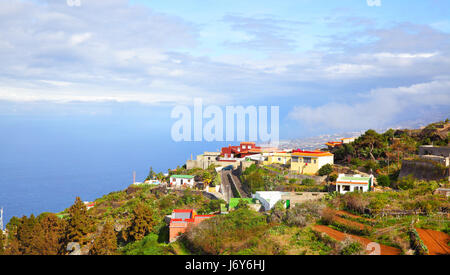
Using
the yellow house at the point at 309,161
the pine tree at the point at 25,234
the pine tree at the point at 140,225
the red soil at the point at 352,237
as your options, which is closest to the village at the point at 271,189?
the yellow house at the point at 309,161

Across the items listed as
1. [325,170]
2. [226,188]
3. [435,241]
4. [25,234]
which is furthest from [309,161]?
[25,234]

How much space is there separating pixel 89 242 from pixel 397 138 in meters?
23.9

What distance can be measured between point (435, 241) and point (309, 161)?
13734mm

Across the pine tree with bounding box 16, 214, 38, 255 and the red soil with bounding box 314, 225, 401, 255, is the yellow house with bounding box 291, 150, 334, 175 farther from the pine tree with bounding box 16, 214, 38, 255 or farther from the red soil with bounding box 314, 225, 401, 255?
the pine tree with bounding box 16, 214, 38, 255

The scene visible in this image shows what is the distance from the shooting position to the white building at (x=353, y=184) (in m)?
19.1

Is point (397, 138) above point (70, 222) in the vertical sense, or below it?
above

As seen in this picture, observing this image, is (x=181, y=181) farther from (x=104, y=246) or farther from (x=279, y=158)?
(x=104, y=246)

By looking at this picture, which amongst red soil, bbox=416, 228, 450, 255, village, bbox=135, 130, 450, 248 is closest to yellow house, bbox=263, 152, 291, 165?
village, bbox=135, 130, 450, 248

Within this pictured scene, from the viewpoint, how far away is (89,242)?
17.2 m

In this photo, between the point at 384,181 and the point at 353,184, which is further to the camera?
the point at 384,181

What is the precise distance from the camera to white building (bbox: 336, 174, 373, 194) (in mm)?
19134

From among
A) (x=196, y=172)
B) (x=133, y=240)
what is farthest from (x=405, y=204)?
(x=196, y=172)

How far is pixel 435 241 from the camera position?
456 inches
